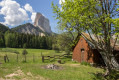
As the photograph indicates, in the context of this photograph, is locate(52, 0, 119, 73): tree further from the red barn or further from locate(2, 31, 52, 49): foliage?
locate(2, 31, 52, 49): foliage

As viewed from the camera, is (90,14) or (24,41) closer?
(90,14)

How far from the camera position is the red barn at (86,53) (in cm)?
1595

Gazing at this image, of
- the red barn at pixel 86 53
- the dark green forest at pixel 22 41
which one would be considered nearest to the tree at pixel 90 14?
→ the red barn at pixel 86 53

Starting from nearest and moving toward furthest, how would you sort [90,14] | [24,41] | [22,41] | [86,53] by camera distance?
1. [90,14]
2. [86,53]
3. [22,41]
4. [24,41]

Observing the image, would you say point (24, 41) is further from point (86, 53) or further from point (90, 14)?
point (90, 14)

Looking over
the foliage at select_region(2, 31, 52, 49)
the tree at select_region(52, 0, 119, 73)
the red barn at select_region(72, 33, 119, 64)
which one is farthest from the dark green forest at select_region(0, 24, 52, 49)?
the tree at select_region(52, 0, 119, 73)

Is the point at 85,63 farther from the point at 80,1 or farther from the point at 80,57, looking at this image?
the point at 80,1

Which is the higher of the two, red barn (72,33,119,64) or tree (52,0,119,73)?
tree (52,0,119,73)

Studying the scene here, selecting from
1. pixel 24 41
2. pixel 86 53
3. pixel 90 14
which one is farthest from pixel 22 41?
pixel 90 14

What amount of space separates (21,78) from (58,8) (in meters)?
8.11

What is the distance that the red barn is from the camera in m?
16.0

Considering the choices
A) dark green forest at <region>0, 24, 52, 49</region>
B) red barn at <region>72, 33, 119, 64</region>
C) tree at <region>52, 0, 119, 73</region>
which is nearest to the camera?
tree at <region>52, 0, 119, 73</region>

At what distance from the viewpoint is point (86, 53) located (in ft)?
56.7

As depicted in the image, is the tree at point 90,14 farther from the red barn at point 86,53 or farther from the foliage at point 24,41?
the foliage at point 24,41
